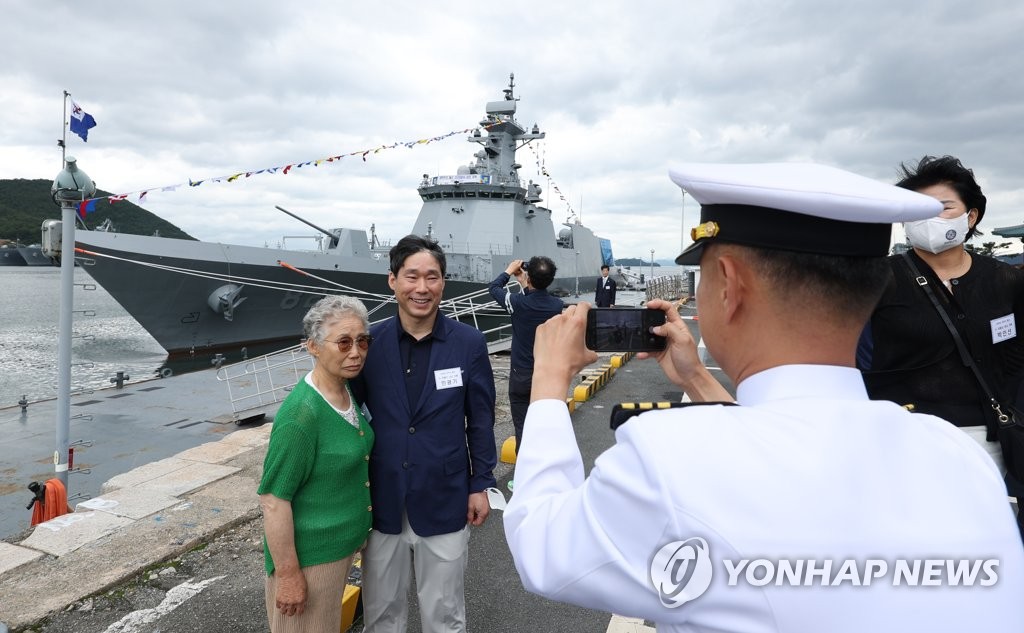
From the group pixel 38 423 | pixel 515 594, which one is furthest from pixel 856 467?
pixel 38 423

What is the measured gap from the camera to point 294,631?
2020 mm

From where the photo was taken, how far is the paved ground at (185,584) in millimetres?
2619

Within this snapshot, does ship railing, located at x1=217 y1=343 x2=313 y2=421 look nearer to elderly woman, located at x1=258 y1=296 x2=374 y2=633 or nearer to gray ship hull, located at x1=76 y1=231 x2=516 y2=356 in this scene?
gray ship hull, located at x1=76 y1=231 x2=516 y2=356

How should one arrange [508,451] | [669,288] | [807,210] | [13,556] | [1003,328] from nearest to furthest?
1. [807,210]
2. [1003,328]
3. [13,556]
4. [508,451]
5. [669,288]

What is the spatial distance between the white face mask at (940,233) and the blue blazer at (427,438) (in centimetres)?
186

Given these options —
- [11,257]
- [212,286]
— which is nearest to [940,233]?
[212,286]

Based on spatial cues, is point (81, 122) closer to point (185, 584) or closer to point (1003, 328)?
point (185, 584)

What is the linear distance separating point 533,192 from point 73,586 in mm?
25339

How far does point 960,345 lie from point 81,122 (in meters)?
8.80

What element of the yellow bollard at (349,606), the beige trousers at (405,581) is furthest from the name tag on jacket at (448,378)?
the yellow bollard at (349,606)

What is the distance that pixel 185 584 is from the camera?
2898mm

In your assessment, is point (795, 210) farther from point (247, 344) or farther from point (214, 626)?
point (247, 344)

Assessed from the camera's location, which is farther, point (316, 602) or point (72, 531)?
point (72, 531)

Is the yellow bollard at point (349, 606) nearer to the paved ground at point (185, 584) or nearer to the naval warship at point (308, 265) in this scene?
the paved ground at point (185, 584)
